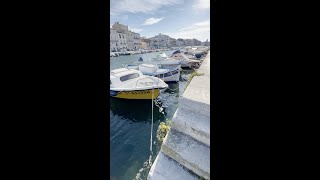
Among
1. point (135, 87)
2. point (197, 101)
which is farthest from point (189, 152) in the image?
point (135, 87)

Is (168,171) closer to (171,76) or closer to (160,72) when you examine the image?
(160,72)

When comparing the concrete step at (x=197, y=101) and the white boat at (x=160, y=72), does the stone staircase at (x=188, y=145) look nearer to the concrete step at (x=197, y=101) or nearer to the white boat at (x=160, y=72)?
the concrete step at (x=197, y=101)

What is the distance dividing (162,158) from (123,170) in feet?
10.2

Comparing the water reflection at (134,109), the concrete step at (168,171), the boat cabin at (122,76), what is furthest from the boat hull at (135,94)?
the concrete step at (168,171)

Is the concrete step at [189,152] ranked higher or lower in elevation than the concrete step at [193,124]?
lower

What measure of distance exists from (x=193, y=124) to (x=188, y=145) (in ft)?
1.48

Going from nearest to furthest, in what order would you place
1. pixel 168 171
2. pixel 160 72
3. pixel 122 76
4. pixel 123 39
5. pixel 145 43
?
pixel 168 171 → pixel 122 76 → pixel 160 72 → pixel 123 39 → pixel 145 43

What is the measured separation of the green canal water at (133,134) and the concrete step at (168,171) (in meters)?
2.46

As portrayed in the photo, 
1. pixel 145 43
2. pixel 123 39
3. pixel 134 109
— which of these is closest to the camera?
pixel 134 109

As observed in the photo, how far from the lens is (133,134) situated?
9258mm

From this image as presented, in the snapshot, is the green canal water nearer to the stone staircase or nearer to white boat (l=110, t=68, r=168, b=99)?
white boat (l=110, t=68, r=168, b=99)

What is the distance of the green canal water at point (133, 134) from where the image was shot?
688 centimetres
